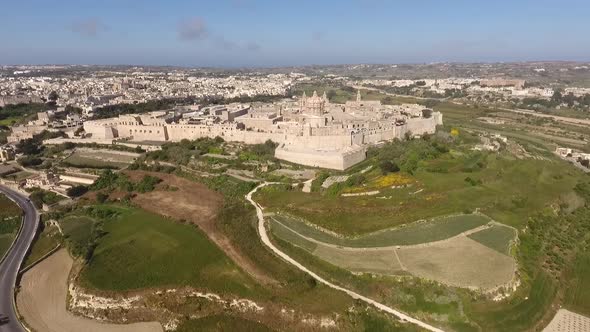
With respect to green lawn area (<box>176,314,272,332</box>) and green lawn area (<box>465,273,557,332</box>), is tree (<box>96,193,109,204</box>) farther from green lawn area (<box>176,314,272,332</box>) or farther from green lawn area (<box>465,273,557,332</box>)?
green lawn area (<box>465,273,557,332</box>)

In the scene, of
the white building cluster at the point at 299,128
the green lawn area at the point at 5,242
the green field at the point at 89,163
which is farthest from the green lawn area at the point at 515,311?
the green field at the point at 89,163

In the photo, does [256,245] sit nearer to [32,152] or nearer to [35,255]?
[35,255]

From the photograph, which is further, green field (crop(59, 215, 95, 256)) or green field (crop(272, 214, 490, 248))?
green field (crop(59, 215, 95, 256))

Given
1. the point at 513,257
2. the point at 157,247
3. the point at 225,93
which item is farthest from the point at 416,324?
the point at 225,93

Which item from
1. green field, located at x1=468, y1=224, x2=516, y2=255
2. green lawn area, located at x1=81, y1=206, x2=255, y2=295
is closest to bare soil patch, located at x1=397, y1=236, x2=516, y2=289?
green field, located at x1=468, y1=224, x2=516, y2=255

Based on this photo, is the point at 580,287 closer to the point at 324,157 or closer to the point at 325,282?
the point at 325,282

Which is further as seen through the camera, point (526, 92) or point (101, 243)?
point (526, 92)
